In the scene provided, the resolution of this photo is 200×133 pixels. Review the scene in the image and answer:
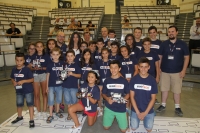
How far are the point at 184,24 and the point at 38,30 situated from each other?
27.2ft

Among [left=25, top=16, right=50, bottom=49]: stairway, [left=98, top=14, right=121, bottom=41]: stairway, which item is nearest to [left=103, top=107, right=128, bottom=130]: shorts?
[left=98, top=14, right=121, bottom=41]: stairway

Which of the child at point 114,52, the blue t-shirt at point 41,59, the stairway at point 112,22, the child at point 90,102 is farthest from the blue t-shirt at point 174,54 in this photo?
the stairway at point 112,22

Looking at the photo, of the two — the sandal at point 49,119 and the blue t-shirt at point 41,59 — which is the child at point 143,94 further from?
the blue t-shirt at point 41,59

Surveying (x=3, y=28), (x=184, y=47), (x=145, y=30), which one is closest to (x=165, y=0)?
(x=145, y=30)

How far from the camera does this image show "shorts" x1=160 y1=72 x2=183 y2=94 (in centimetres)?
342

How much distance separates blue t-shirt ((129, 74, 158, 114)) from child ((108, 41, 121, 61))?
2.62 ft

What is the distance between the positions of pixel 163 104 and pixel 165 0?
15.7 meters

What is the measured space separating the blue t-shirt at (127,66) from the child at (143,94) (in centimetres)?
61

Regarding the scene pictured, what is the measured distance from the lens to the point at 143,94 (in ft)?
8.84

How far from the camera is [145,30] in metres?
9.21

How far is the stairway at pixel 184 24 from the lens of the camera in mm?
8969

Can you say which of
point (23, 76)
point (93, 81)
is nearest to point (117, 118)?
point (93, 81)

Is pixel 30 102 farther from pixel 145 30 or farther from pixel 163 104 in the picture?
pixel 145 30

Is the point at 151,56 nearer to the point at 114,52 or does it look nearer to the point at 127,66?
the point at 127,66
